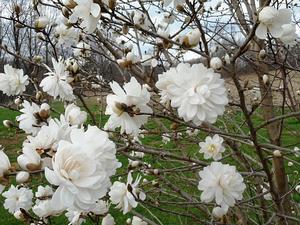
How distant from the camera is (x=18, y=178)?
1344 millimetres

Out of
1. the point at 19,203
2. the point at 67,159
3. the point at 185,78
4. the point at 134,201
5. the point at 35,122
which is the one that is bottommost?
the point at 19,203

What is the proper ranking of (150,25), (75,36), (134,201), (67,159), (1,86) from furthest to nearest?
1. (150,25)
2. (75,36)
3. (1,86)
4. (134,201)
5. (67,159)

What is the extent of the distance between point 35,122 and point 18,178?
0.47 meters

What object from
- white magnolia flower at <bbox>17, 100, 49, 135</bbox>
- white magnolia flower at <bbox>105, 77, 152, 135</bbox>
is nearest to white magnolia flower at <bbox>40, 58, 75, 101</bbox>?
white magnolia flower at <bbox>17, 100, 49, 135</bbox>

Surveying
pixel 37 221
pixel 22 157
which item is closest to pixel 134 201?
pixel 37 221

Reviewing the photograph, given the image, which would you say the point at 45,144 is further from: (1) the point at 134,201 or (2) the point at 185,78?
(1) the point at 134,201

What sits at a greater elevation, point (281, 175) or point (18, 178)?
point (18, 178)

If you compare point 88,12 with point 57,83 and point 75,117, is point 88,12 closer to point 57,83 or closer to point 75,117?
point 75,117

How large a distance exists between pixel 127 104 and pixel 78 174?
1.26 feet

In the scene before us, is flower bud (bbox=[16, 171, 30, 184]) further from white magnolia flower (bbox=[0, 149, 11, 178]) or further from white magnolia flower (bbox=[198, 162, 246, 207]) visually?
white magnolia flower (bbox=[198, 162, 246, 207])

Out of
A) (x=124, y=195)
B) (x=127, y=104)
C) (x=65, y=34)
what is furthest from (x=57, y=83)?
(x=127, y=104)

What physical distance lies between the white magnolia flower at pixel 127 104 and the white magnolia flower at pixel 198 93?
0.15 m

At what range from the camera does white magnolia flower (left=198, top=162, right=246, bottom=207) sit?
1678 millimetres

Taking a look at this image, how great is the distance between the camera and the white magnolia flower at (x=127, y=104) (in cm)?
144
